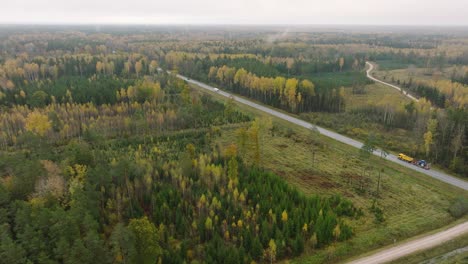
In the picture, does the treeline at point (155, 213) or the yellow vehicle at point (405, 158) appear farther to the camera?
the yellow vehicle at point (405, 158)

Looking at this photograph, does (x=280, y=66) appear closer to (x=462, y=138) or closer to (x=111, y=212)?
(x=462, y=138)

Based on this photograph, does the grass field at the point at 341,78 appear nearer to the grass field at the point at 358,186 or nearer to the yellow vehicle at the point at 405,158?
the grass field at the point at 358,186

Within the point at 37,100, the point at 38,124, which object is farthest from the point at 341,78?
the point at 38,124

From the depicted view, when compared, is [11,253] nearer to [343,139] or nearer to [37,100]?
[343,139]

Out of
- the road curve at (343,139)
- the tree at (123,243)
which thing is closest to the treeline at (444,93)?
the road curve at (343,139)

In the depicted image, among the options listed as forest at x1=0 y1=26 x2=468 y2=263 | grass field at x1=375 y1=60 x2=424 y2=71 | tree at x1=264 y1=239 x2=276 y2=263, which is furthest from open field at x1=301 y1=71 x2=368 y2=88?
tree at x1=264 y1=239 x2=276 y2=263

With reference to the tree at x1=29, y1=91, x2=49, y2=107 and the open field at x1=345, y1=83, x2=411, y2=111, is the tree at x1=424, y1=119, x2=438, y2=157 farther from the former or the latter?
the tree at x1=29, y1=91, x2=49, y2=107
